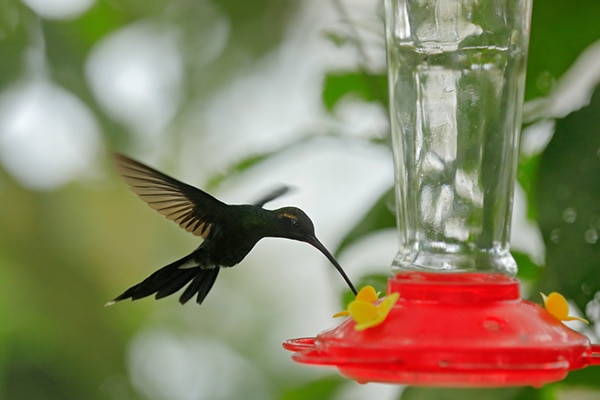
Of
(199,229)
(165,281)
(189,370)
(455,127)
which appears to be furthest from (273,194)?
(189,370)

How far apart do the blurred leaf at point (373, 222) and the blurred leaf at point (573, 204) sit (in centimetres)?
32

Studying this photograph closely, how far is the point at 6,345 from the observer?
300 cm

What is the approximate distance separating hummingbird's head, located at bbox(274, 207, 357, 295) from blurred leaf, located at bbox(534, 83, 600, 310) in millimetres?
355

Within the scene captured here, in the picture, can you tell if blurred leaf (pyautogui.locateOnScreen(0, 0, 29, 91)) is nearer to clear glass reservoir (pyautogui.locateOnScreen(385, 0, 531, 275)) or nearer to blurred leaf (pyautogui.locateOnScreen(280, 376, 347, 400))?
blurred leaf (pyautogui.locateOnScreen(280, 376, 347, 400))

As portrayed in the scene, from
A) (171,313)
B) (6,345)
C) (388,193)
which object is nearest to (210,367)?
(171,313)

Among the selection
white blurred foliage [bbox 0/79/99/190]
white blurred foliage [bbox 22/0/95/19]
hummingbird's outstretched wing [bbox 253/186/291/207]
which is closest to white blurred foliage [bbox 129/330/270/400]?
white blurred foliage [bbox 0/79/99/190]

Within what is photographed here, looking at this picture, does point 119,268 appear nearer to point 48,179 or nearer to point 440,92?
point 48,179

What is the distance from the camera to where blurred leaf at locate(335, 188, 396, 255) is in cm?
161

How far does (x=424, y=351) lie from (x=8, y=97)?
2316 millimetres

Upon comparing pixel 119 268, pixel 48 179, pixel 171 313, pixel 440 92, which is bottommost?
pixel 171 313

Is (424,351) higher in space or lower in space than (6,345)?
higher

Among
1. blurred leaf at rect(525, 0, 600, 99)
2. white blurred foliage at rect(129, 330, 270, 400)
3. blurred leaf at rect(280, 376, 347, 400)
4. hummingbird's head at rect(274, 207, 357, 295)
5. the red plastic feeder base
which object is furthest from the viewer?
white blurred foliage at rect(129, 330, 270, 400)

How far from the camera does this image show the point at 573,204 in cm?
138

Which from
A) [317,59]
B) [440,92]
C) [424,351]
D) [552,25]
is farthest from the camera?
[317,59]
